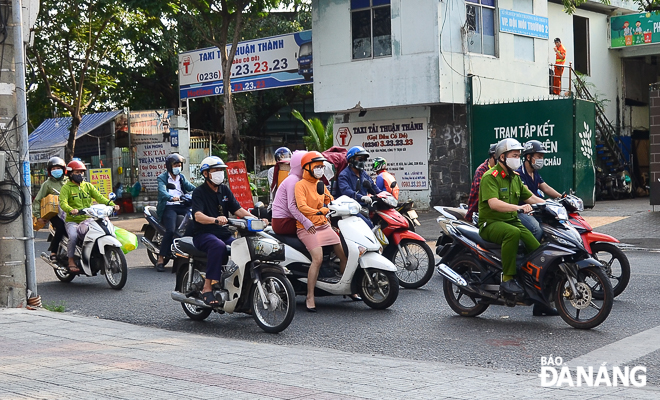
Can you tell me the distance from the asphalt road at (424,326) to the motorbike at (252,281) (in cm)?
23

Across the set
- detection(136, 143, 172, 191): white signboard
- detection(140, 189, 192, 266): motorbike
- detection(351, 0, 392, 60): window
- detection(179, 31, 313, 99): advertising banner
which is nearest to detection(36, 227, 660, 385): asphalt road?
detection(140, 189, 192, 266): motorbike

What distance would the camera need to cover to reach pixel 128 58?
3216 cm

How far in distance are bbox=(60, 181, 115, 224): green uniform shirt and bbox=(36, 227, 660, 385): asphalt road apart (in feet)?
3.83

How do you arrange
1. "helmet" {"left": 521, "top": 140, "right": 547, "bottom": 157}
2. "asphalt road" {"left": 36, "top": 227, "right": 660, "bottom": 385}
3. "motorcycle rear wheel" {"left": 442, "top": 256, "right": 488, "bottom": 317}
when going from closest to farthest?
"asphalt road" {"left": 36, "top": 227, "right": 660, "bottom": 385} → "motorcycle rear wheel" {"left": 442, "top": 256, "right": 488, "bottom": 317} → "helmet" {"left": 521, "top": 140, "right": 547, "bottom": 157}

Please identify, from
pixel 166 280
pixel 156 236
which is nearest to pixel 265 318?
pixel 166 280

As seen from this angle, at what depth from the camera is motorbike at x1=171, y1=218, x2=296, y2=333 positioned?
773 centimetres

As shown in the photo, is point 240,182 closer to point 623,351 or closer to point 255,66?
point 255,66

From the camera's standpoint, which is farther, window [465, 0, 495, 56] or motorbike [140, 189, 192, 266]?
window [465, 0, 495, 56]

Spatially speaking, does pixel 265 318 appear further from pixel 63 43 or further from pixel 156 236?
pixel 63 43

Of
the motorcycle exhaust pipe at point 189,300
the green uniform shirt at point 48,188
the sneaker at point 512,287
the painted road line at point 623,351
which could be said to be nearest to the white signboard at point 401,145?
the green uniform shirt at point 48,188

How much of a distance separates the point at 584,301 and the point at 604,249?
214 centimetres

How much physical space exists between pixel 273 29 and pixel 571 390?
92.3 feet

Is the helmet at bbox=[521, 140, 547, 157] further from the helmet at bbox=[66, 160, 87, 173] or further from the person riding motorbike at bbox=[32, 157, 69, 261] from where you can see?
the person riding motorbike at bbox=[32, 157, 69, 261]

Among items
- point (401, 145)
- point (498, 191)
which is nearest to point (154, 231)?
point (498, 191)
